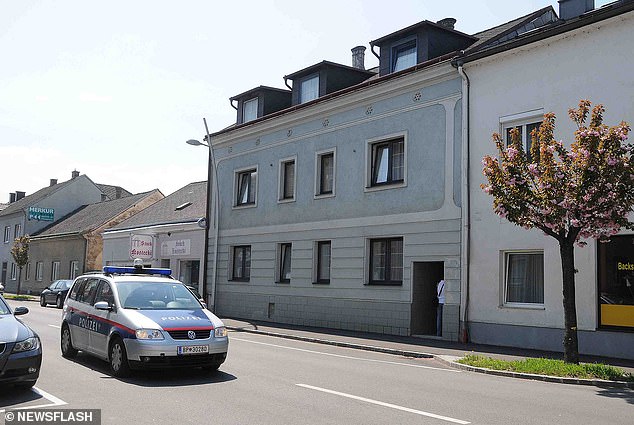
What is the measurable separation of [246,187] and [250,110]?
11.4ft

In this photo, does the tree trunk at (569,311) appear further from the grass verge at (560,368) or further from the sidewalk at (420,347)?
the sidewalk at (420,347)

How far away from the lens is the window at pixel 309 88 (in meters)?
23.9

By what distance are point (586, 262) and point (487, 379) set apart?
5000 millimetres

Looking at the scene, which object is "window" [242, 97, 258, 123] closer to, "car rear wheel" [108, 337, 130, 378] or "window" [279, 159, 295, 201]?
"window" [279, 159, 295, 201]

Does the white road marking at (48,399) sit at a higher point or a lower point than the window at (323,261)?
lower

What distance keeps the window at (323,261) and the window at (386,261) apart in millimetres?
2186

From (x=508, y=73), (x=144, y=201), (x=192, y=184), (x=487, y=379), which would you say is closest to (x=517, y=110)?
(x=508, y=73)

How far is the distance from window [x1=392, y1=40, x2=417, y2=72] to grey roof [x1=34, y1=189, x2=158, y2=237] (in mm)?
28900

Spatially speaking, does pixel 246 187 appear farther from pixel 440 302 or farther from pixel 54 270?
pixel 54 270

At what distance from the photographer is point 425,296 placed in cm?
1861

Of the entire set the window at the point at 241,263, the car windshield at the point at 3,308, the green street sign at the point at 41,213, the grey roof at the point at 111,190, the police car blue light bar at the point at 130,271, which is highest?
the grey roof at the point at 111,190

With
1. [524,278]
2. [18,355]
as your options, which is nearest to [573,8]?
[524,278]

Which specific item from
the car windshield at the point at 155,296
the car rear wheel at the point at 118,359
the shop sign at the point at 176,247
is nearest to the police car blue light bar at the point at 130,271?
the car windshield at the point at 155,296

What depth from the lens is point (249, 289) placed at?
2509 centimetres
